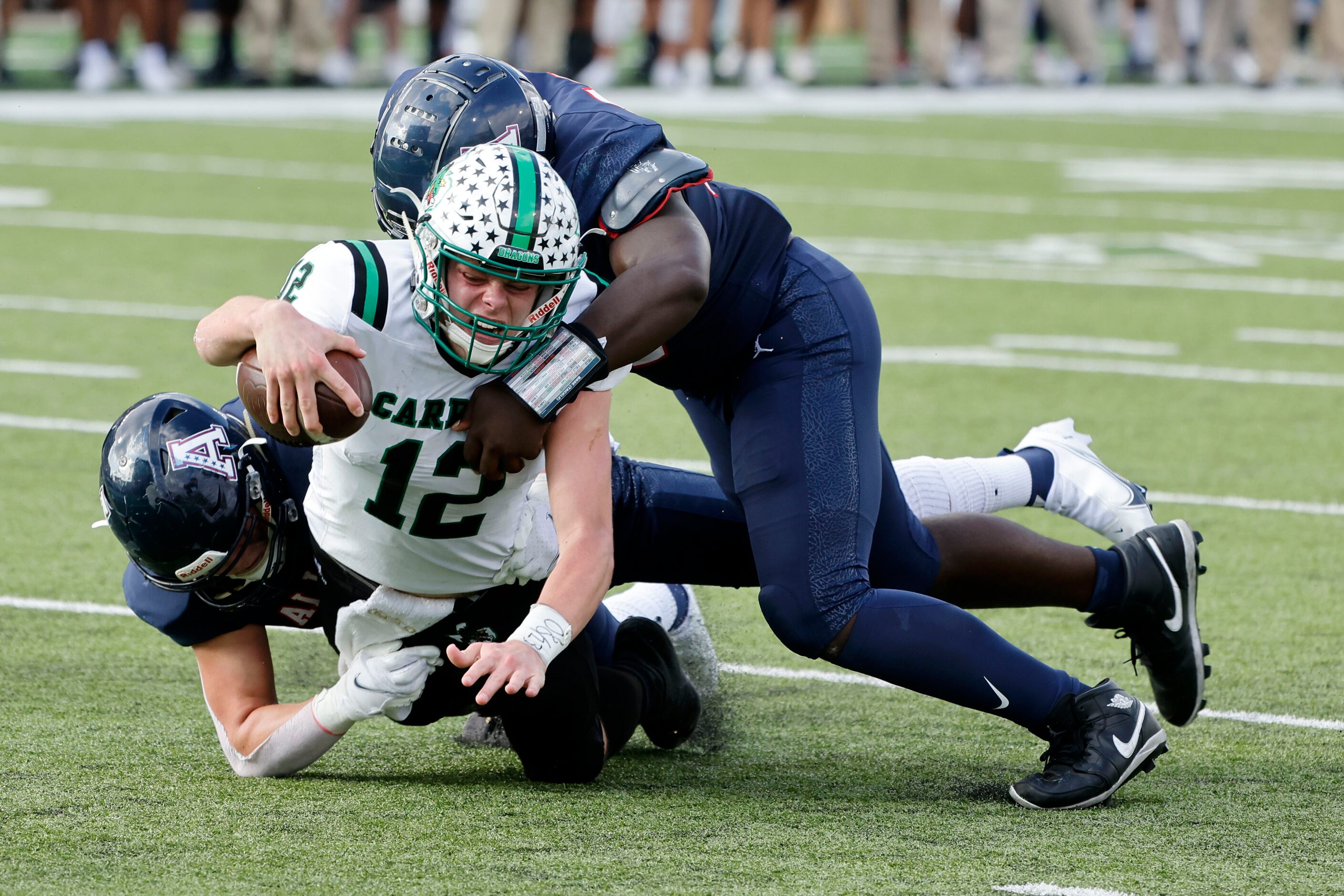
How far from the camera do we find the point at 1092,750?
332 centimetres

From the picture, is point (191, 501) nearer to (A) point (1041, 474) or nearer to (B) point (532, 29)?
(A) point (1041, 474)

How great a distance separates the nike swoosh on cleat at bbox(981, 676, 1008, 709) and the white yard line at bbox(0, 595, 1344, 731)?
53cm

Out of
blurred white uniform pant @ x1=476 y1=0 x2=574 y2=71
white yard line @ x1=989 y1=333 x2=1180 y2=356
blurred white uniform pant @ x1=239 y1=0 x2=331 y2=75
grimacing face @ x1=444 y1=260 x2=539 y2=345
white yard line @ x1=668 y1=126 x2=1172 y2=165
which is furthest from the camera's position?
blurred white uniform pant @ x1=476 y1=0 x2=574 y2=71

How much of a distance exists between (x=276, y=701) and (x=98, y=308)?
5101 millimetres

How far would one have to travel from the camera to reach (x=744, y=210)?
3637 millimetres

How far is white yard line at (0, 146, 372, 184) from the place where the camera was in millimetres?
12055

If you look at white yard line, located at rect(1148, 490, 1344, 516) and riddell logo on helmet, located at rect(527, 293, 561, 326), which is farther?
white yard line, located at rect(1148, 490, 1344, 516)

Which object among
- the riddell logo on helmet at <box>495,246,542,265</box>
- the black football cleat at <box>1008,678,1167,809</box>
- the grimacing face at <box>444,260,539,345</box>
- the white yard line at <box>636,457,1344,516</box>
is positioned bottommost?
the white yard line at <box>636,457,1344,516</box>

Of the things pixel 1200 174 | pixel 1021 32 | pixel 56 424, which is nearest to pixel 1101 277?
pixel 1200 174

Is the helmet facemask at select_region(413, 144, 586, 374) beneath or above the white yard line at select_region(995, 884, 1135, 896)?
above

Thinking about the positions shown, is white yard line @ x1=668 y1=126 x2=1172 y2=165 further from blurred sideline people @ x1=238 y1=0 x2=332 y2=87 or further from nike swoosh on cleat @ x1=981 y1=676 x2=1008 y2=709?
nike swoosh on cleat @ x1=981 y1=676 x2=1008 y2=709

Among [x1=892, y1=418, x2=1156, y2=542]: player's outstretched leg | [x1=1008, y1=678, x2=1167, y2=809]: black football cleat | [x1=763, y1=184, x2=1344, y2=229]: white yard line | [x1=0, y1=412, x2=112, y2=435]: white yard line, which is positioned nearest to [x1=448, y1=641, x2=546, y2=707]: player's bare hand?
[x1=1008, y1=678, x2=1167, y2=809]: black football cleat

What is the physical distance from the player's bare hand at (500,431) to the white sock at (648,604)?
1.08m

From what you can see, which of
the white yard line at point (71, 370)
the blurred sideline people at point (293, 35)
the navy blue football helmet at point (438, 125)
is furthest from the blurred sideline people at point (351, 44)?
the navy blue football helmet at point (438, 125)
